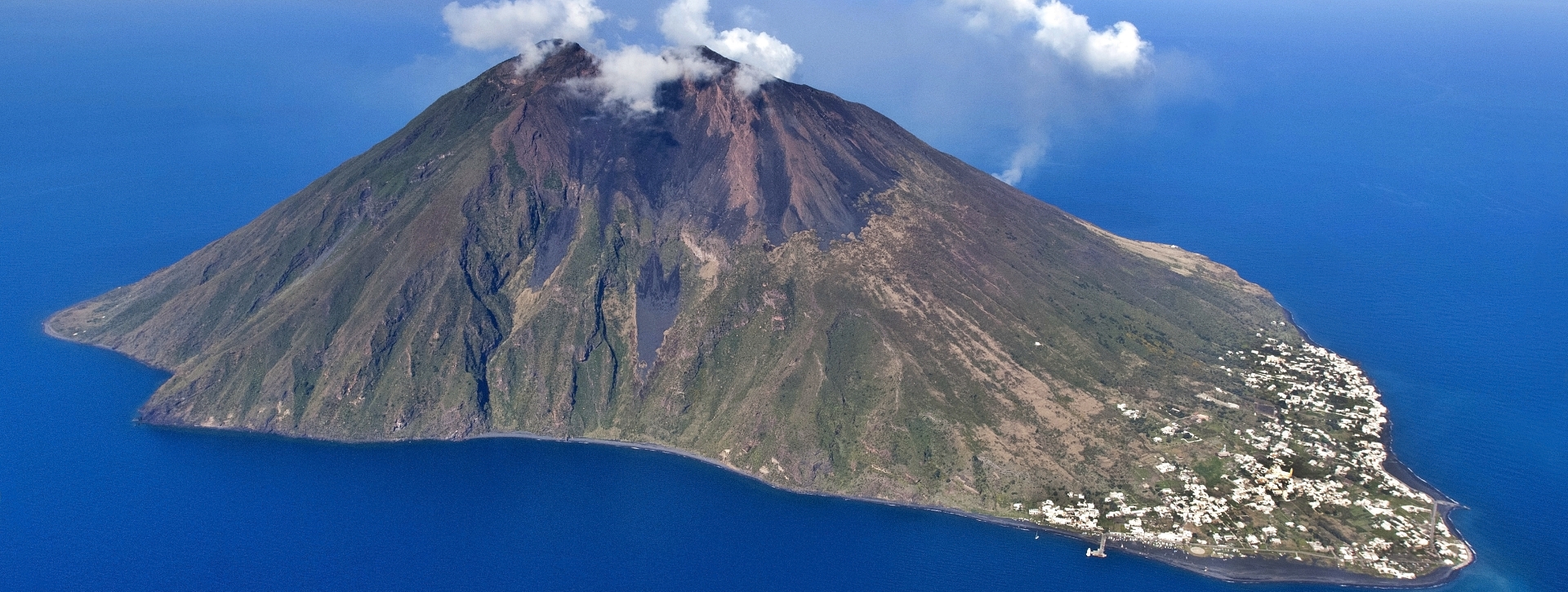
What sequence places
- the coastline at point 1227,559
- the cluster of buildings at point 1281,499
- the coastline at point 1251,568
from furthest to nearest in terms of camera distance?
the cluster of buildings at point 1281,499
the coastline at point 1227,559
the coastline at point 1251,568

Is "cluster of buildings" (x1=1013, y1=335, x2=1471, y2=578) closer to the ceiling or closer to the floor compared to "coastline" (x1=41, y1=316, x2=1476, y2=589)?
closer to the ceiling

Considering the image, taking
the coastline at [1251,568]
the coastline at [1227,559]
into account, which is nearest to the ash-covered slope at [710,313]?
the coastline at [1227,559]

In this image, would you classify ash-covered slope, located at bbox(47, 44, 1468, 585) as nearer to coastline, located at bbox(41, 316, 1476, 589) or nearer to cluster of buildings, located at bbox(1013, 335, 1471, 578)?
cluster of buildings, located at bbox(1013, 335, 1471, 578)

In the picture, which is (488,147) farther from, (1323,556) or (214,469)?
(1323,556)

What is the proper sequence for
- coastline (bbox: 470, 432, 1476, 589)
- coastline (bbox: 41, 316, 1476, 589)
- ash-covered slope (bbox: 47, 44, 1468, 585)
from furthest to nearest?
ash-covered slope (bbox: 47, 44, 1468, 585) → coastline (bbox: 41, 316, 1476, 589) → coastline (bbox: 470, 432, 1476, 589)

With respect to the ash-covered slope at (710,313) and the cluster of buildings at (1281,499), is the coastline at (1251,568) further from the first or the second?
the ash-covered slope at (710,313)

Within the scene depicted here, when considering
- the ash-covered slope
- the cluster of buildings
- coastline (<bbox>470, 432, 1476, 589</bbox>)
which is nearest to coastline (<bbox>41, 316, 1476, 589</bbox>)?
coastline (<bbox>470, 432, 1476, 589</bbox>)
